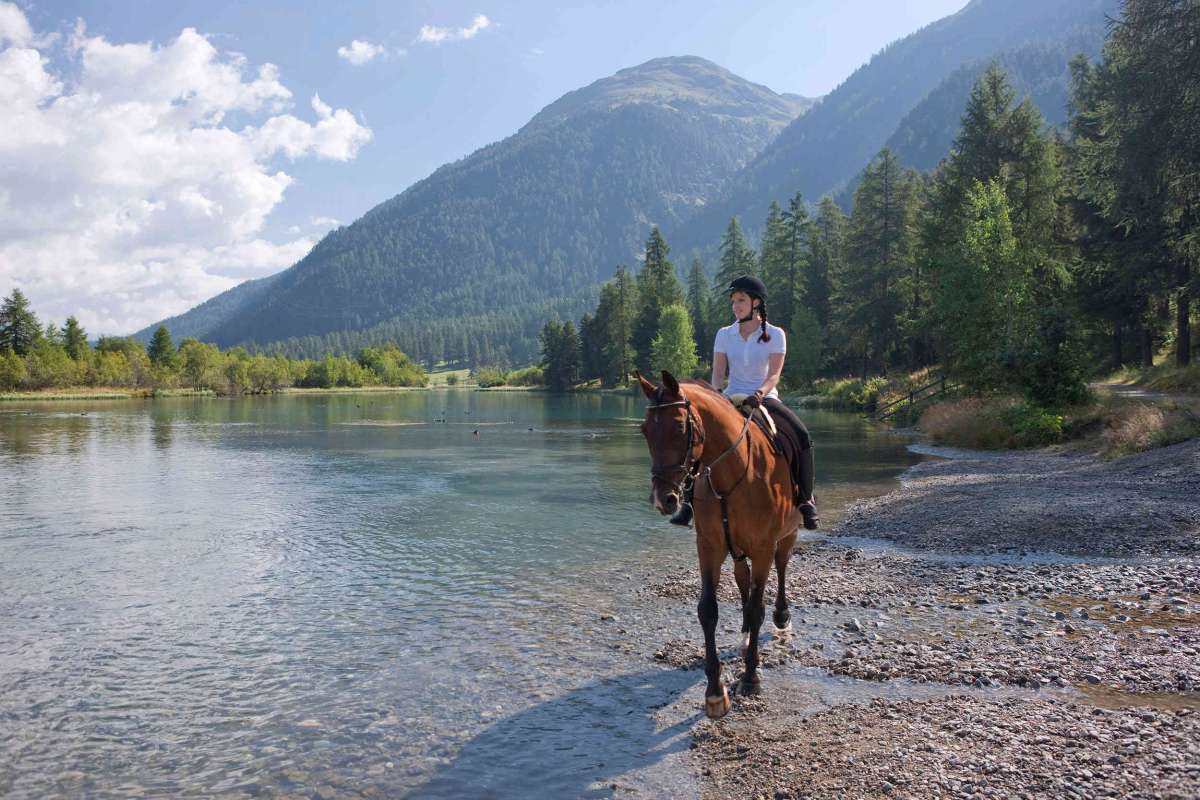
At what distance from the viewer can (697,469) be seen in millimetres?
7461

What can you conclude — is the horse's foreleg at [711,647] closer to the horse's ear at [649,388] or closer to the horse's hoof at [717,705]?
the horse's hoof at [717,705]

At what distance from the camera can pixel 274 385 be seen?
542 ft

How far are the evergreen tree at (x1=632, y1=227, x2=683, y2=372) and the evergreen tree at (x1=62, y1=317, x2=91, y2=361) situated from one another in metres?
110

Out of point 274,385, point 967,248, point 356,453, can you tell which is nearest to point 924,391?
point 967,248

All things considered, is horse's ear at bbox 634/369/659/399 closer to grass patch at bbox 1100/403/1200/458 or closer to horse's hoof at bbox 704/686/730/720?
horse's hoof at bbox 704/686/730/720

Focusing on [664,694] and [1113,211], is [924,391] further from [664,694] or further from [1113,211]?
[664,694]

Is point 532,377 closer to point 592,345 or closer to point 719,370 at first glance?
point 592,345

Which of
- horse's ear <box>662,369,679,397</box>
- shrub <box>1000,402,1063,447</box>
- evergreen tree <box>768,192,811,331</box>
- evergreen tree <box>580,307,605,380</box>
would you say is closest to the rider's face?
horse's ear <box>662,369,679,397</box>

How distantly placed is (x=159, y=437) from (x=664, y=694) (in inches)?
2176

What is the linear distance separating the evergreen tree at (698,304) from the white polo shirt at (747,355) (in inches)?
4413

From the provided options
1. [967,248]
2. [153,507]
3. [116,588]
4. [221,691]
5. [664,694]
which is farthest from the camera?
[967,248]

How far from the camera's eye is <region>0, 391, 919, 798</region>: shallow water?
7.68 m

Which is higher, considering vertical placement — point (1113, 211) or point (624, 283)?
point (624, 283)

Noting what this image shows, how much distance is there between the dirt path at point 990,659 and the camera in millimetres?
6508
